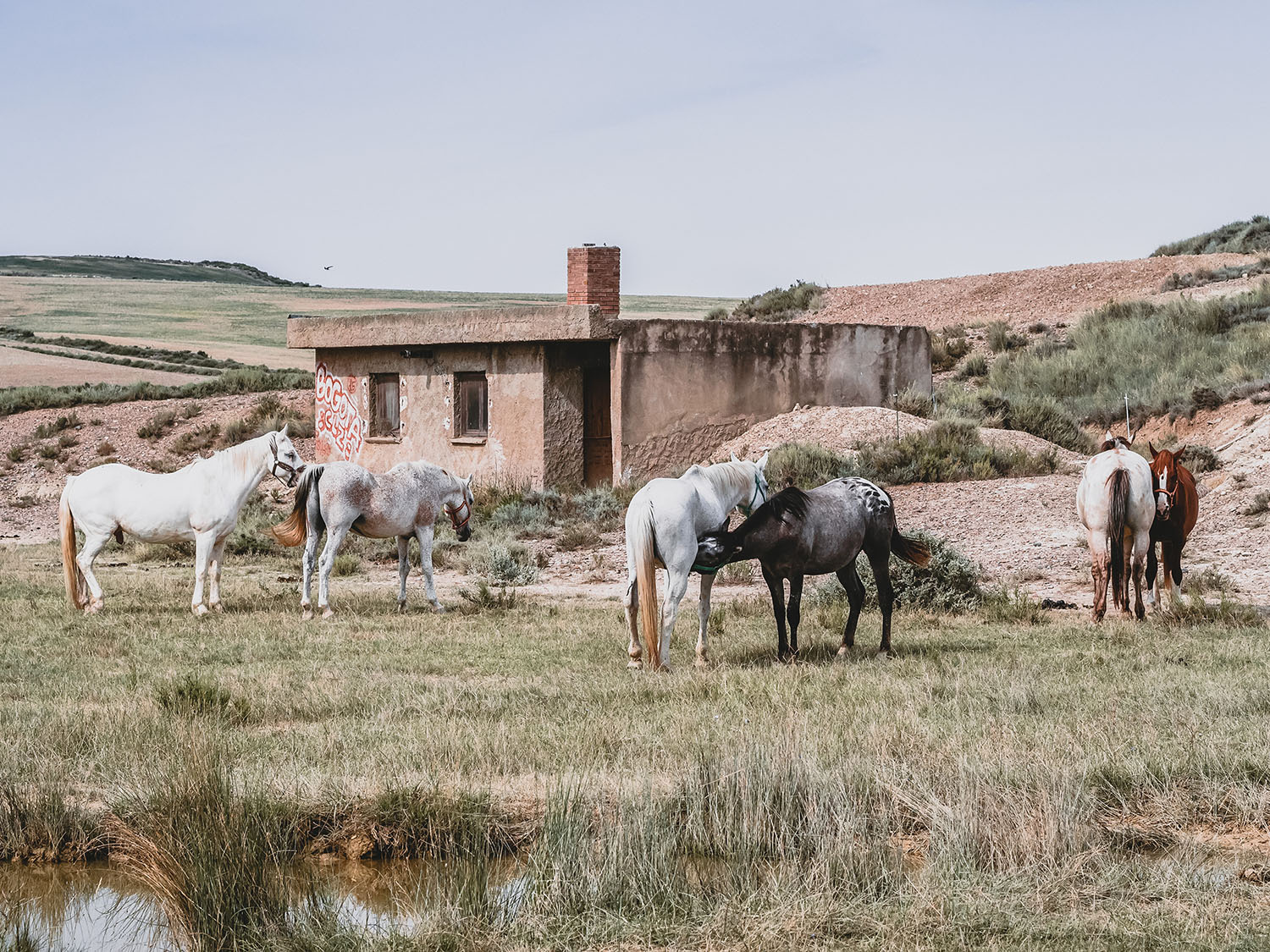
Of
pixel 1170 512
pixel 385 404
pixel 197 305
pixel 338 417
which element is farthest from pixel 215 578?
pixel 197 305

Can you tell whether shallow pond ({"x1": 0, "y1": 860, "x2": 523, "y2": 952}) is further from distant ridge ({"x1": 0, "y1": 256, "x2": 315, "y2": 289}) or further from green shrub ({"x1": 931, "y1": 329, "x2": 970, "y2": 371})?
distant ridge ({"x1": 0, "y1": 256, "x2": 315, "y2": 289})

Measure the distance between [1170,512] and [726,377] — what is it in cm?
1059

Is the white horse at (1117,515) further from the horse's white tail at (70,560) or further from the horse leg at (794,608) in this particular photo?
the horse's white tail at (70,560)

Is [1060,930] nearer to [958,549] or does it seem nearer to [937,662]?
[937,662]

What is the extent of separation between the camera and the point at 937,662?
10.4 metres

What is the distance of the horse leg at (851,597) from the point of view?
11148 millimetres

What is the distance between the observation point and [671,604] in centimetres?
1048

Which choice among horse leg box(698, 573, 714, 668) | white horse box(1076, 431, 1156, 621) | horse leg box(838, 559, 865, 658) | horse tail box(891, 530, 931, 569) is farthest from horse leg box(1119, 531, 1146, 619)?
horse leg box(698, 573, 714, 668)

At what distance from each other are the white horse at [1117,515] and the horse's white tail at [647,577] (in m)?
4.41

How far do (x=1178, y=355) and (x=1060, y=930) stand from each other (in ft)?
93.0

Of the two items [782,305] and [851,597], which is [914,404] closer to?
[851,597]

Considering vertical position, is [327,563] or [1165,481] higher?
[1165,481]

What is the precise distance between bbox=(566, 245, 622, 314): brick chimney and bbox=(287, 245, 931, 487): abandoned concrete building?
2 cm

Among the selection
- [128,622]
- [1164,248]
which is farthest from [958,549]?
[1164,248]
